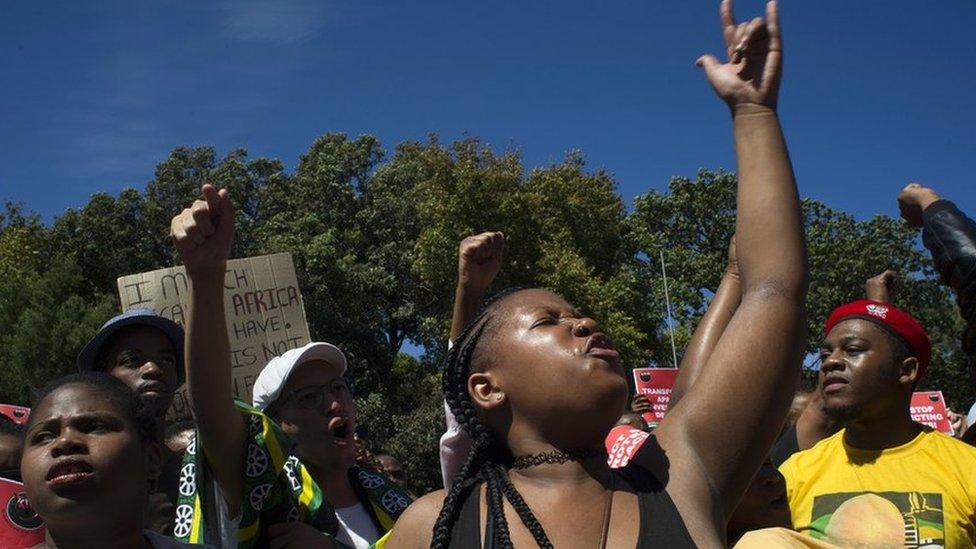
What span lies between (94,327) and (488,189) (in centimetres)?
1085

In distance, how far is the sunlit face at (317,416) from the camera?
336 cm

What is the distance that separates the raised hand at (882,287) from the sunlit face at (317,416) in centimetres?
262

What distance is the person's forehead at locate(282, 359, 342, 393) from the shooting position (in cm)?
342

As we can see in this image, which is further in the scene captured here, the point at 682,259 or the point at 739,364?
the point at 682,259

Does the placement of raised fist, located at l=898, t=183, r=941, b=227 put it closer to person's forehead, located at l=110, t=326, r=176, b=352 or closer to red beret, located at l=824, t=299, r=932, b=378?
red beret, located at l=824, t=299, r=932, b=378

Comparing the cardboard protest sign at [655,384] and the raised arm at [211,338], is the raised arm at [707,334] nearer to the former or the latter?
the raised arm at [211,338]

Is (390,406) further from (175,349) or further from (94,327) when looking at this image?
(175,349)

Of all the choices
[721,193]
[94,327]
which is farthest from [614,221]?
[94,327]

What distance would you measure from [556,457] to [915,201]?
6.67ft

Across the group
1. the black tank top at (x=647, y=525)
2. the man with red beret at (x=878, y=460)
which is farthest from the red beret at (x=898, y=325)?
the black tank top at (x=647, y=525)

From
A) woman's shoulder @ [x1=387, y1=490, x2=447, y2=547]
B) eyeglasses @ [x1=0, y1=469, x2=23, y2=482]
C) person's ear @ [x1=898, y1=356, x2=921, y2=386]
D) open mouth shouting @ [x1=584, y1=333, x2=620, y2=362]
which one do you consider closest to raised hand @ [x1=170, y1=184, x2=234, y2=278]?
woman's shoulder @ [x1=387, y1=490, x2=447, y2=547]

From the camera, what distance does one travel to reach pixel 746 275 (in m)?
2.02

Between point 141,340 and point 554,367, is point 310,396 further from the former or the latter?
point 554,367

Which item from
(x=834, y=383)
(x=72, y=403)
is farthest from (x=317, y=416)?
(x=834, y=383)
